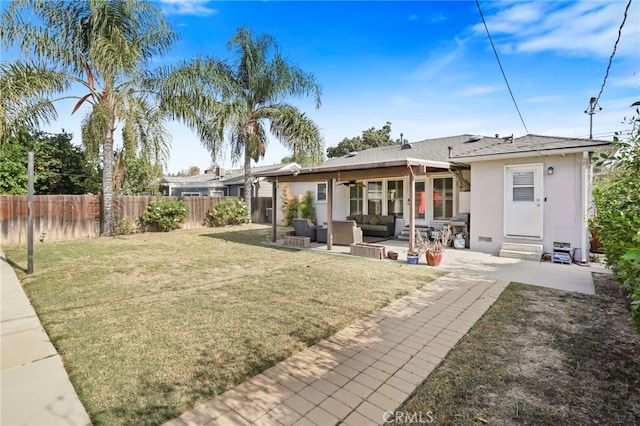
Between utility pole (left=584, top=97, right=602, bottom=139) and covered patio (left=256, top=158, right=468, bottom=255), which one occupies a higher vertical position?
utility pole (left=584, top=97, right=602, bottom=139)

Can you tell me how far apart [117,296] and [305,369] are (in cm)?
417

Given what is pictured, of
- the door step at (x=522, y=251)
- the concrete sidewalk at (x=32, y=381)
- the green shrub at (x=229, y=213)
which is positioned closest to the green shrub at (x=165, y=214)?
the green shrub at (x=229, y=213)

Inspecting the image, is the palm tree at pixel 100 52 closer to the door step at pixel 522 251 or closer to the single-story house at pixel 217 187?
the single-story house at pixel 217 187

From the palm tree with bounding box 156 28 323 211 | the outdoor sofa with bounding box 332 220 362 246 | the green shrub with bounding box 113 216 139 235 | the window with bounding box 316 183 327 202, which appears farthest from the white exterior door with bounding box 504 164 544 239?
the green shrub with bounding box 113 216 139 235

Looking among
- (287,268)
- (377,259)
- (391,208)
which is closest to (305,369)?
(287,268)

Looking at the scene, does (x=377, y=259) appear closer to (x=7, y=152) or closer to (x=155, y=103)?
(x=155, y=103)

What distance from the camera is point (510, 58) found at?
25.3 ft

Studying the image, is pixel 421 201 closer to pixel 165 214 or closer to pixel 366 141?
pixel 165 214

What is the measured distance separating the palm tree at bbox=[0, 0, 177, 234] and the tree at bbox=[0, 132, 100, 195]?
3.38m

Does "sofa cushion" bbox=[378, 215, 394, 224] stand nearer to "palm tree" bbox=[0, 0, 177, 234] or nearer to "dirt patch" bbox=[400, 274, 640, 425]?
"dirt patch" bbox=[400, 274, 640, 425]

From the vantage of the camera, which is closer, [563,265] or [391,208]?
[563,265]

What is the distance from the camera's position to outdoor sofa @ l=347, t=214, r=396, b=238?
1377 cm

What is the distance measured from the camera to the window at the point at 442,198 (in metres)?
12.5

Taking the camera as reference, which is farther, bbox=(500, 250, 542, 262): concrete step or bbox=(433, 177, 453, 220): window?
bbox=(433, 177, 453, 220): window
